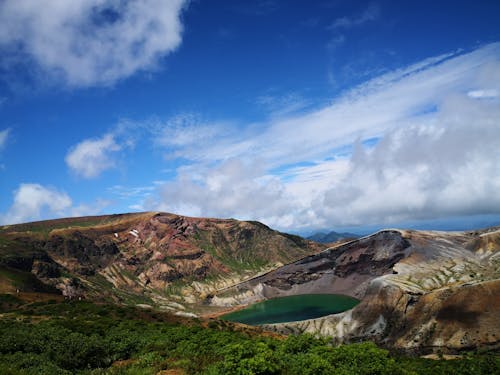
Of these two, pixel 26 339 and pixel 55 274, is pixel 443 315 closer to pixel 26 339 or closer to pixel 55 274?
pixel 26 339

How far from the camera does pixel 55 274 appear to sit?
616ft

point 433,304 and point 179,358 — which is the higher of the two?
point 179,358

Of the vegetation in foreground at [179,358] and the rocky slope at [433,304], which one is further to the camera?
the rocky slope at [433,304]

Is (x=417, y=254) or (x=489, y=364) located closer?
(x=489, y=364)

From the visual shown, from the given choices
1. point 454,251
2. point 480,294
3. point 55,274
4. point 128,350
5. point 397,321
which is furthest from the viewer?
point 55,274

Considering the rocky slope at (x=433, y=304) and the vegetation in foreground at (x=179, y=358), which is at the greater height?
the vegetation in foreground at (x=179, y=358)

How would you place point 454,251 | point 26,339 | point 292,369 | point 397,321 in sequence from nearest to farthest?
point 292,369, point 26,339, point 397,321, point 454,251

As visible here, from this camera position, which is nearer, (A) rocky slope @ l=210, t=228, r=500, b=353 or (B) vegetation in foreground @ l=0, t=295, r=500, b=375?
(B) vegetation in foreground @ l=0, t=295, r=500, b=375

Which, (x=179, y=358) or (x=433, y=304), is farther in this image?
(x=433, y=304)

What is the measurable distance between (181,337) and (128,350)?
11.9 metres

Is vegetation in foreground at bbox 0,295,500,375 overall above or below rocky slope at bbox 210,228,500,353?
above

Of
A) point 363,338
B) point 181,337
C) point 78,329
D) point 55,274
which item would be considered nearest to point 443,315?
point 363,338

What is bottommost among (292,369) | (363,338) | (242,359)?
(363,338)

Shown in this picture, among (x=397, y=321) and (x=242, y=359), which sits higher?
(x=242, y=359)
